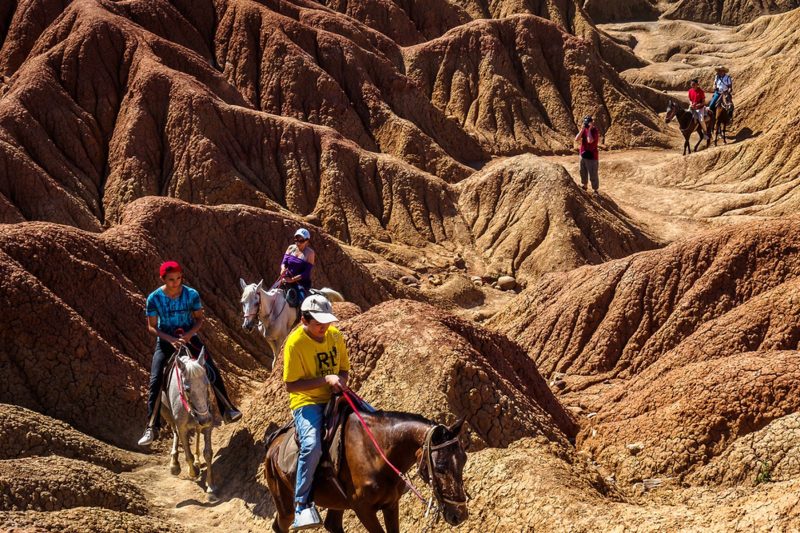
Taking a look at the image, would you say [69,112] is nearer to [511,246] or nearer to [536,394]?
[511,246]

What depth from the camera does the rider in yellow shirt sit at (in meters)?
7.70

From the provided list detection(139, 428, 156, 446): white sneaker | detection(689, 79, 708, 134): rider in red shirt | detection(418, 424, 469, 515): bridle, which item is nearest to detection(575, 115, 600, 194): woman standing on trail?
detection(689, 79, 708, 134): rider in red shirt

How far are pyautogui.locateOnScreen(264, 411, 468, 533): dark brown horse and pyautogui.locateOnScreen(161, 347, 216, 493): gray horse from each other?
3.03m

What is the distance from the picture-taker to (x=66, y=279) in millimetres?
14844

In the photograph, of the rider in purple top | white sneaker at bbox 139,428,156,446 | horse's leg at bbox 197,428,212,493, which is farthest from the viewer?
the rider in purple top

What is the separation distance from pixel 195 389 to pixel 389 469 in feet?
13.7

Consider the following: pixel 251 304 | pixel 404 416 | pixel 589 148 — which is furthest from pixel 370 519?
pixel 589 148

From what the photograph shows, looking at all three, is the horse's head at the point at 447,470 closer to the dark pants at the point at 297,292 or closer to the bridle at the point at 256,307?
the dark pants at the point at 297,292

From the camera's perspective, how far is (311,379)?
788cm

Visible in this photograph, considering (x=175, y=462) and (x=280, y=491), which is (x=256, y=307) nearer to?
(x=175, y=462)

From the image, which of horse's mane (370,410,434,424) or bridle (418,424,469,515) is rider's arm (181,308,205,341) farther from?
bridle (418,424,469,515)

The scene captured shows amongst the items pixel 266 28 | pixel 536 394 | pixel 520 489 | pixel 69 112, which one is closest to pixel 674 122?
pixel 266 28

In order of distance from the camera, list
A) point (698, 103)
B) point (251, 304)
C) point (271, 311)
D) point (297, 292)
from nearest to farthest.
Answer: point (297, 292)
point (251, 304)
point (271, 311)
point (698, 103)

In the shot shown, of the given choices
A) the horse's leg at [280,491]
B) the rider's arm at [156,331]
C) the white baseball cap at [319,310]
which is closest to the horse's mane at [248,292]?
the rider's arm at [156,331]
